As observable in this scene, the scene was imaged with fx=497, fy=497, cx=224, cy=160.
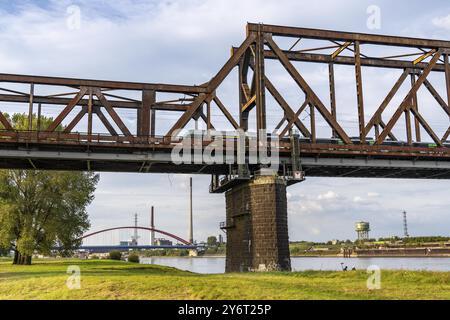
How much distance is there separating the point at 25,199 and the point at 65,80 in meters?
17.2

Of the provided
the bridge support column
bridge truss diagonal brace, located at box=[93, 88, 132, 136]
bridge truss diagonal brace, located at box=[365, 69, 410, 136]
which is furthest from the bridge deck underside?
the bridge support column

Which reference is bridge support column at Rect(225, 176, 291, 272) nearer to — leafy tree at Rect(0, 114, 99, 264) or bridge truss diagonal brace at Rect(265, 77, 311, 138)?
bridge truss diagonal brace at Rect(265, 77, 311, 138)

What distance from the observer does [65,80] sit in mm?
49281

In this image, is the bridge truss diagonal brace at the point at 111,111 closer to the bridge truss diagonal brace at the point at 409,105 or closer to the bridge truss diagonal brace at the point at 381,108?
the bridge truss diagonal brace at the point at 381,108

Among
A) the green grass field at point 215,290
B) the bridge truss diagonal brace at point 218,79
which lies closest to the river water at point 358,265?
the bridge truss diagonal brace at point 218,79

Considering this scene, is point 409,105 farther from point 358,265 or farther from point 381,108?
point 358,265

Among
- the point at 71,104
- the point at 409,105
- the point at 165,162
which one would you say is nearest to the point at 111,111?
the point at 71,104

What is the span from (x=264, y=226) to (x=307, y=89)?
1708 cm

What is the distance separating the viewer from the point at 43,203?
58.3m

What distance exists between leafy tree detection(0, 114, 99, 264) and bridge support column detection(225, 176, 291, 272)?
2246cm

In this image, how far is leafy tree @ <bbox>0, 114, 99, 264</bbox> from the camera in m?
57.2
